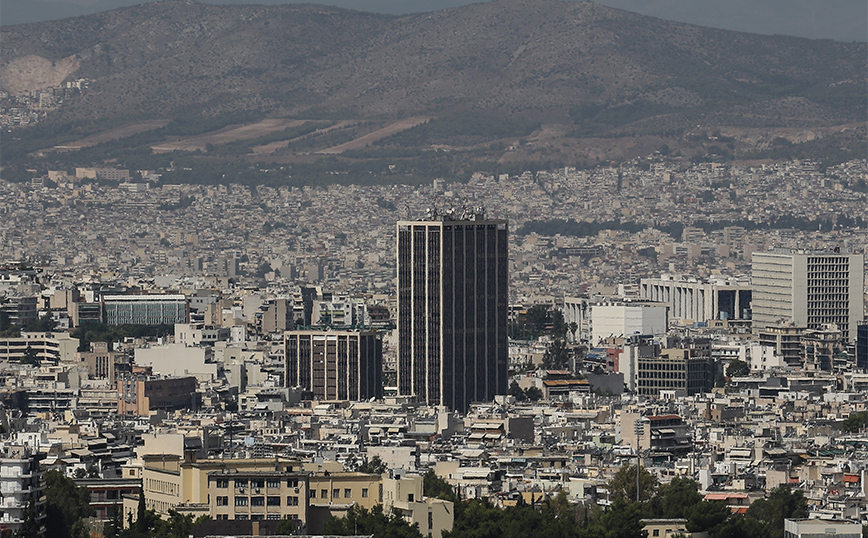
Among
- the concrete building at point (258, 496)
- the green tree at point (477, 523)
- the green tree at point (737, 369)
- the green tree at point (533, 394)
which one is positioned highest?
the concrete building at point (258, 496)

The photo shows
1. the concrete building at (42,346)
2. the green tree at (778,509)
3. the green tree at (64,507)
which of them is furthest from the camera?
the concrete building at (42,346)

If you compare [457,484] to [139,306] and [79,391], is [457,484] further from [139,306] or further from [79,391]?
[139,306]

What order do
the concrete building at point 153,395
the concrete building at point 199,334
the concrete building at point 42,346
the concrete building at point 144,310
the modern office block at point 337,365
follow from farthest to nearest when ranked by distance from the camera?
the concrete building at point 144,310 → the concrete building at point 199,334 → the concrete building at point 42,346 → the modern office block at point 337,365 → the concrete building at point 153,395

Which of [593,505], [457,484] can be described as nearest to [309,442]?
[457,484]

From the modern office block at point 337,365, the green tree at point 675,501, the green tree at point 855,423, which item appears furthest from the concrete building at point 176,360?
the green tree at point 675,501

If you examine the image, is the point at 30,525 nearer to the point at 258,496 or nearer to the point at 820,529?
the point at 258,496

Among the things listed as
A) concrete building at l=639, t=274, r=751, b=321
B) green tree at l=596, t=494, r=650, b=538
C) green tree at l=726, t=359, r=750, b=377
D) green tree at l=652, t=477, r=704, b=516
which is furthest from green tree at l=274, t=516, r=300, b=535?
concrete building at l=639, t=274, r=751, b=321

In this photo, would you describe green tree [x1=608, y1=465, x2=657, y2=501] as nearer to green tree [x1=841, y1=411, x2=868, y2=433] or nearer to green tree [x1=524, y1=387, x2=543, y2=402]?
green tree [x1=841, y1=411, x2=868, y2=433]

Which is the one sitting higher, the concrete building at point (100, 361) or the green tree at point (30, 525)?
the green tree at point (30, 525)

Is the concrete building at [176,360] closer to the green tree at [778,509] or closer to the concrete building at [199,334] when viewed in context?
the concrete building at [199,334]
